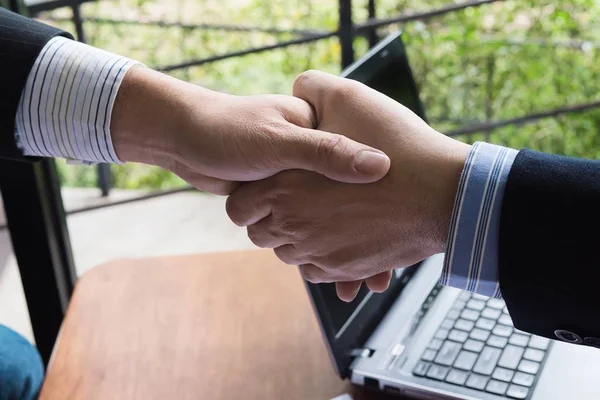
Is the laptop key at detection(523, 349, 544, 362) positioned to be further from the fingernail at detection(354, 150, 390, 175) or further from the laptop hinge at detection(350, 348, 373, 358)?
the fingernail at detection(354, 150, 390, 175)

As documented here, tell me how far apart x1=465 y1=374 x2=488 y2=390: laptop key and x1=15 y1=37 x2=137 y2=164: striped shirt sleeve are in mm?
556

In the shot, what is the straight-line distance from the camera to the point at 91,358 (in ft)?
3.45

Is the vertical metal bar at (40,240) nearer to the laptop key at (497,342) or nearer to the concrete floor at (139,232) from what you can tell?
the concrete floor at (139,232)

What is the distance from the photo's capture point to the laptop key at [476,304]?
1091 millimetres

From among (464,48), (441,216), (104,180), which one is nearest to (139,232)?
(104,180)

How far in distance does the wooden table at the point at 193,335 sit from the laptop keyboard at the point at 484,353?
95 mm

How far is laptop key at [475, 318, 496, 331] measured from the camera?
41.3 inches

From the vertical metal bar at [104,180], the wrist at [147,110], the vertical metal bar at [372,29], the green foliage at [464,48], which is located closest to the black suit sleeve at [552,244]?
the wrist at [147,110]

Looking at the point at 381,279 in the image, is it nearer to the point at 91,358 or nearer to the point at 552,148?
the point at 91,358

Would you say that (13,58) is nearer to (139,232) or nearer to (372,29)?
(372,29)

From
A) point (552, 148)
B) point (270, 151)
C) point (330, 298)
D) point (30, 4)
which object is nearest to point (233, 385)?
point (330, 298)

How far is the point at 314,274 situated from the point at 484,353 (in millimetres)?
252

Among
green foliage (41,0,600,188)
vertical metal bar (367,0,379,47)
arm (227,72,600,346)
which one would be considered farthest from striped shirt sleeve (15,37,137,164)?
green foliage (41,0,600,188)

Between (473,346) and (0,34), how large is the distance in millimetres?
741
